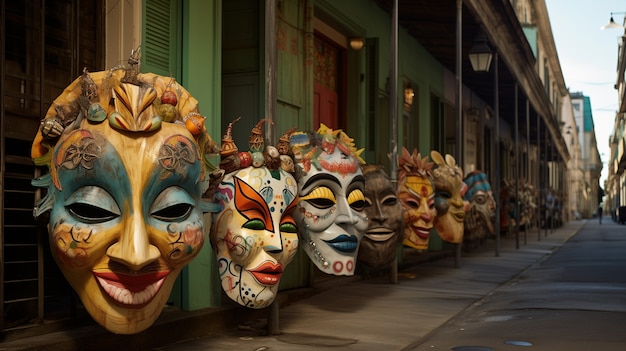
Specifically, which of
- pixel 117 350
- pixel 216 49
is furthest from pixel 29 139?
pixel 216 49

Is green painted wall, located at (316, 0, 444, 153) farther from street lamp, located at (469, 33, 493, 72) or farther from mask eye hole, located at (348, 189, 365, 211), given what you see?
mask eye hole, located at (348, 189, 365, 211)

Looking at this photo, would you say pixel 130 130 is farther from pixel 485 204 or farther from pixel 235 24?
pixel 485 204

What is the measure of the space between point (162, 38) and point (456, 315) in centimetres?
488

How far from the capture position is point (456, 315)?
9.87 m

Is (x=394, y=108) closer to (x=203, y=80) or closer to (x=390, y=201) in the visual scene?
(x=390, y=201)

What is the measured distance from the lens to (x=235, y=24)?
35.3ft

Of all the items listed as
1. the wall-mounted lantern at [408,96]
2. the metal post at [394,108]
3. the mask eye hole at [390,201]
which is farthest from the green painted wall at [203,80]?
the wall-mounted lantern at [408,96]

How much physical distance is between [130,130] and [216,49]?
380cm

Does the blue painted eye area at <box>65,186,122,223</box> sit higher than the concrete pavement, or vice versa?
the blue painted eye area at <box>65,186,122,223</box>

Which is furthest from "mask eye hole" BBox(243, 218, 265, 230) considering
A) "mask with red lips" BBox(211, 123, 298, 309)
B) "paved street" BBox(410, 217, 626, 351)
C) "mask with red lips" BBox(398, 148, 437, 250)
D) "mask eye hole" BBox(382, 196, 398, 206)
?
"mask with red lips" BBox(398, 148, 437, 250)

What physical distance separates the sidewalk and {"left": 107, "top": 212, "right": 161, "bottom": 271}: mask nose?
4.91 ft

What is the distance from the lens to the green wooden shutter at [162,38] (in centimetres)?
802

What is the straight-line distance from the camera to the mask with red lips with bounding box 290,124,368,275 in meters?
8.12

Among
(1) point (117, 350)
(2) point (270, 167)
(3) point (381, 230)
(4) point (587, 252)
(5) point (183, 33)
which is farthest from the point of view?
(4) point (587, 252)
